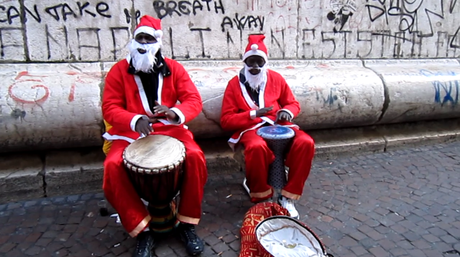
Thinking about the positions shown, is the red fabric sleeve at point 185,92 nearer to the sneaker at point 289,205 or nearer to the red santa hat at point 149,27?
the red santa hat at point 149,27

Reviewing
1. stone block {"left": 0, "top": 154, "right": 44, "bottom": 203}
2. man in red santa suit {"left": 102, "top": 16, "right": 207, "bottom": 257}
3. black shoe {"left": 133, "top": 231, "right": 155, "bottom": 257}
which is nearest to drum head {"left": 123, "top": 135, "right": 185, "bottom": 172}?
man in red santa suit {"left": 102, "top": 16, "right": 207, "bottom": 257}

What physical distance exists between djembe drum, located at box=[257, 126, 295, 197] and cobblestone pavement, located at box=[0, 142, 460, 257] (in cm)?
38

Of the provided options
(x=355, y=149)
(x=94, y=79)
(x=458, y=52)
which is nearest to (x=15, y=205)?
(x=94, y=79)

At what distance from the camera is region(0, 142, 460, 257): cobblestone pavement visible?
2762mm

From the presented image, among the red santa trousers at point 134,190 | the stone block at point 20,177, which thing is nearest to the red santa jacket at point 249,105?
the red santa trousers at point 134,190

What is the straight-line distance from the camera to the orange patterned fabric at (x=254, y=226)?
2596 millimetres

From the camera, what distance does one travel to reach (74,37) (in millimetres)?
3879

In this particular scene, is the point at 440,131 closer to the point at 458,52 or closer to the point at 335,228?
the point at 458,52

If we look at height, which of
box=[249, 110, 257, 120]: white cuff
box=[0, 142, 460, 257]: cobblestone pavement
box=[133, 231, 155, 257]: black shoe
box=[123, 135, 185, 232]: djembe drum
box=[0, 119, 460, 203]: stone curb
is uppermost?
box=[249, 110, 257, 120]: white cuff

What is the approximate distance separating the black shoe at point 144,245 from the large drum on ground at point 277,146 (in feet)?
3.80

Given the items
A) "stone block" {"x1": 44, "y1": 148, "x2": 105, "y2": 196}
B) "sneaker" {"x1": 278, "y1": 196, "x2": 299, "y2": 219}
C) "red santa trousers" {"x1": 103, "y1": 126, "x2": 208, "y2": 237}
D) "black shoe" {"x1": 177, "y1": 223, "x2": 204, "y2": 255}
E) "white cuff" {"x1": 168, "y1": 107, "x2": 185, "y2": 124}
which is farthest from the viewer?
"stone block" {"x1": 44, "y1": 148, "x2": 105, "y2": 196}

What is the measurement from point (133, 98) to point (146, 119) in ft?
1.19

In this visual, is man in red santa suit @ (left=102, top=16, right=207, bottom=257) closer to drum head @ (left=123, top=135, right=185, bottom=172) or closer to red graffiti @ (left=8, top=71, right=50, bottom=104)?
drum head @ (left=123, top=135, right=185, bottom=172)

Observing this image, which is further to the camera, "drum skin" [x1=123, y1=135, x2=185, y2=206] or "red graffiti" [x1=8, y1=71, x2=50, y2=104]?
"red graffiti" [x1=8, y1=71, x2=50, y2=104]
